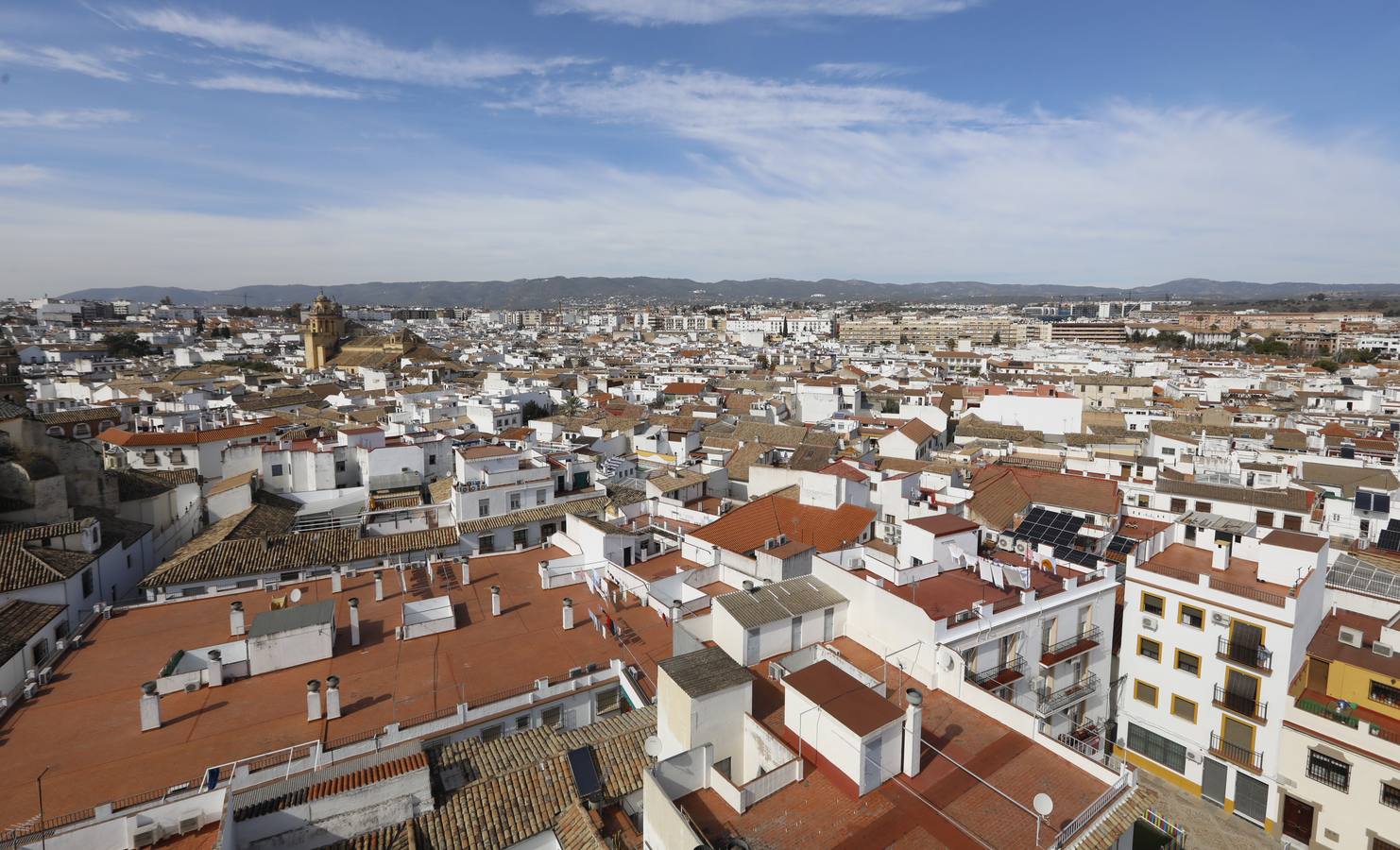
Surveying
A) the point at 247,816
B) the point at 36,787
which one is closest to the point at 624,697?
the point at 247,816

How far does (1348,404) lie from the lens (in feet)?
179

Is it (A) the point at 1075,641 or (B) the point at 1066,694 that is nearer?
(B) the point at 1066,694

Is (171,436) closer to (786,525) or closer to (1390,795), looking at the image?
(786,525)

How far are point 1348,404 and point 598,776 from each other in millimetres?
67161

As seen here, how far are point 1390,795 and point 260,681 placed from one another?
2273cm

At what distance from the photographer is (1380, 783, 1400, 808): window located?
13336 millimetres

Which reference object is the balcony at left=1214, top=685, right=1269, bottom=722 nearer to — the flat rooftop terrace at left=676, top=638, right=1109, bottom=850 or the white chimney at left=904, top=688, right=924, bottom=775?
the flat rooftop terrace at left=676, top=638, right=1109, bottom=850

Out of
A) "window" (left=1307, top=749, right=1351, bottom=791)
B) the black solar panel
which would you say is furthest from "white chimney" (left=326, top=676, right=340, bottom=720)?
"window" (left=1307, top=749, right=1351, bottom=791)

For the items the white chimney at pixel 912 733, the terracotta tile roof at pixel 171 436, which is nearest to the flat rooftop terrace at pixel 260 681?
the white chimney at pixel 912 733

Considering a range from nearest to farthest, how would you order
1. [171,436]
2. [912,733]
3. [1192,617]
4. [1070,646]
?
[912,733], [1070,646], [1192,617], [171,436]

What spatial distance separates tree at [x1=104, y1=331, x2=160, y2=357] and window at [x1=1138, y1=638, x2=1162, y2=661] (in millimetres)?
112460

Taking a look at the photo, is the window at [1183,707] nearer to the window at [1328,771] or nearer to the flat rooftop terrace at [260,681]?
the window at [1328,771]

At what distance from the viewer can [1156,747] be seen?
17.6m

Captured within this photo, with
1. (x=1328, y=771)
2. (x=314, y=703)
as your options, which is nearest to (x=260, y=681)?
(x=314, y=703)
